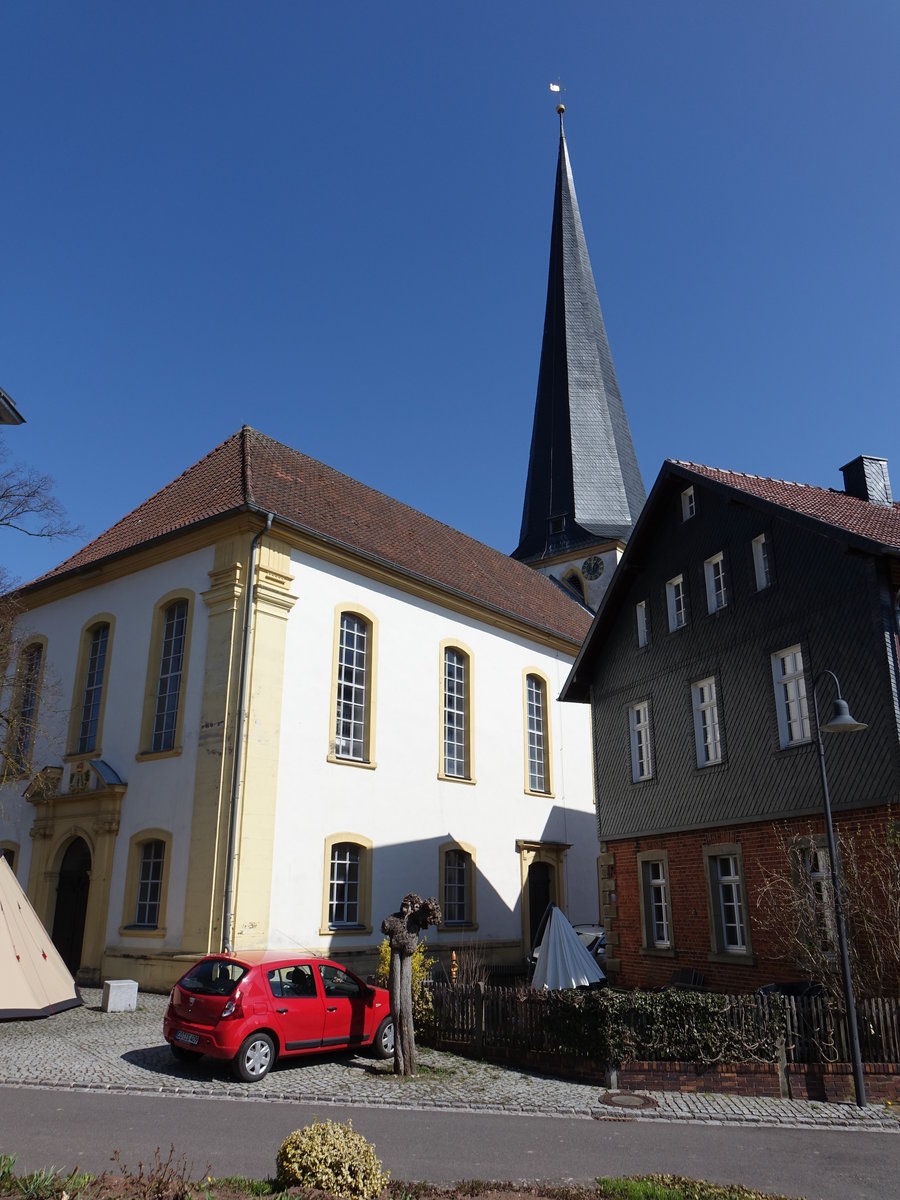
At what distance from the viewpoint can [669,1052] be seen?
11.2m

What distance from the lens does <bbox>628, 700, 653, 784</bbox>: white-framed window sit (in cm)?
1888

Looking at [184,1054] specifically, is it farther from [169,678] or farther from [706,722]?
[706,722]

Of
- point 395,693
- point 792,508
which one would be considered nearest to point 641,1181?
point 792,508

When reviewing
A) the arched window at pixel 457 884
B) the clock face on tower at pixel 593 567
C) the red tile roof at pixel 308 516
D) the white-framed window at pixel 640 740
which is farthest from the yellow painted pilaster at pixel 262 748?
the clock face on tower at pixel 593 567

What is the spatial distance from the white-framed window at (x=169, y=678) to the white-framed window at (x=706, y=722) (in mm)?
10000

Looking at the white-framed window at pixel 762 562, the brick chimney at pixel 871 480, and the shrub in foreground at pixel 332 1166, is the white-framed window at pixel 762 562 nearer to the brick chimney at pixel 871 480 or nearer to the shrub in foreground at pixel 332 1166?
Result: the brick chimney at pixel 871 480

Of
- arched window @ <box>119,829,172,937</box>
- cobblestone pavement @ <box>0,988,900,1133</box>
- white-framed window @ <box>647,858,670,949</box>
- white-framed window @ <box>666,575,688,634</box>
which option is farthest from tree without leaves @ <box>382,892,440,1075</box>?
white-framed window @ <box>666,575,688,634</box>

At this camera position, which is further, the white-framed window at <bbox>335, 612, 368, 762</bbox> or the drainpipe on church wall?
the white-framed window at <bbox>335, 612, 368, 762</bbox>

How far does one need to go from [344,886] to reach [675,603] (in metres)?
8.81

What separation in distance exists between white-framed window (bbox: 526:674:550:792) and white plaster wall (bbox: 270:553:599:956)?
0.32 meters

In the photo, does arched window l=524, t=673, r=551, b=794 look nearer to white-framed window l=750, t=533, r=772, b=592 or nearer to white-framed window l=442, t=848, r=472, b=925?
white-framed window l=442, t=848, r=472, b=925

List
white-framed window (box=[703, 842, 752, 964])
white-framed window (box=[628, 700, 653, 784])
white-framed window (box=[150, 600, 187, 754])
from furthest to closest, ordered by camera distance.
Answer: white-framed window (box=[150, 600, 187, 754]) < white-framed window (box=[628, 700, 653, 784]) < white-framed window (box=[703, 842, 752, 964])

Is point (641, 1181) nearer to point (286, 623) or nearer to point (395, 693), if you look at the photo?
point (286, 623)

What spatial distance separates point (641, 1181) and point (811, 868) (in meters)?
8.21
